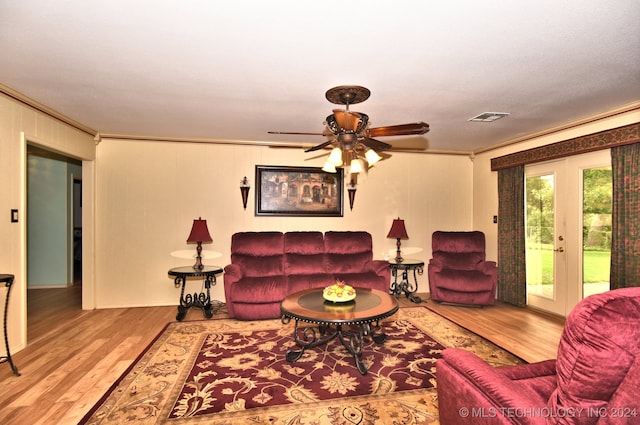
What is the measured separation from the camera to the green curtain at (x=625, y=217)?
3.21m

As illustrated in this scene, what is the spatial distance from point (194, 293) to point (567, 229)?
5024 millimetres

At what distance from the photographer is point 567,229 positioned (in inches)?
159

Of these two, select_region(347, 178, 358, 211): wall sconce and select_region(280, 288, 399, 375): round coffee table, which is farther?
select_region(347, 178, 358, 211): wall sconce

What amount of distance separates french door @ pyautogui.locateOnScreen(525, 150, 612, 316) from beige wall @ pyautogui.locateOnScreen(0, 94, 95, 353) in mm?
5992

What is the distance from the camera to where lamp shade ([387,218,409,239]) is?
4984mm

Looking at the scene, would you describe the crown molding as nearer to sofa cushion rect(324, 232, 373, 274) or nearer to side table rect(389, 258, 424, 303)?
sofa cushion rect(324, 232, 373, 274)

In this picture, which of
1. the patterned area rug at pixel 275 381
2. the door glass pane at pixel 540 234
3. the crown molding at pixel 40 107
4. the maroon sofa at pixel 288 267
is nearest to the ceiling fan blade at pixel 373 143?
the patterned area rug at pixel 275 381

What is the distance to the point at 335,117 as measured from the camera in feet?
8.08

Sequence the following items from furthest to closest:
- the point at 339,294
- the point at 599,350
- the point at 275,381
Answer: the point at 339,294 < the point at 275,381 < the point at 599,350

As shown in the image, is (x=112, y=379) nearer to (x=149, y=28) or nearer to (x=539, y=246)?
(x=149, y=28)

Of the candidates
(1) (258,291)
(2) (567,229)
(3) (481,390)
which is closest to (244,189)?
(1) (258,291)

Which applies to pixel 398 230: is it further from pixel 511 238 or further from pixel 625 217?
pixel 625 217

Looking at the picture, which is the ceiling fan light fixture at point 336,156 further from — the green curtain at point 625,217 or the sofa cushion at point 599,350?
the green curtain at point 625,217

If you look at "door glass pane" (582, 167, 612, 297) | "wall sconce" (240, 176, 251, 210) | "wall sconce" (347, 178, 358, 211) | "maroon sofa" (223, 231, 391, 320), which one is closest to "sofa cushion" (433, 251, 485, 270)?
"maroon sofa" (223, 231, 391, 320)
